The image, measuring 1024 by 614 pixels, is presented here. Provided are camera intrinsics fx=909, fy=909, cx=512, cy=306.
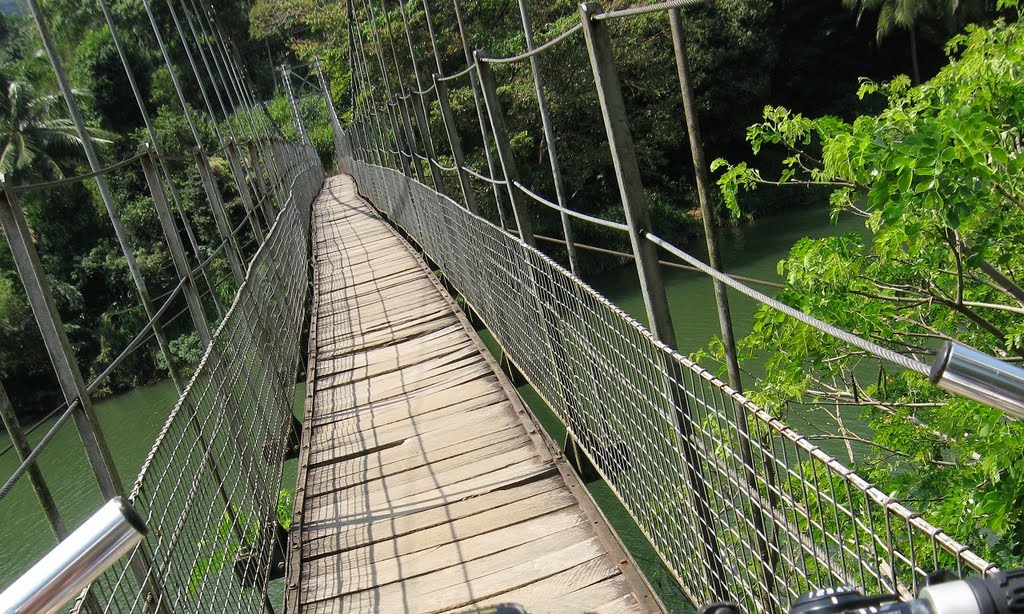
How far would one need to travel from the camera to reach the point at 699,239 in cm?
2216

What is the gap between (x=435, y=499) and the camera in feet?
10.4

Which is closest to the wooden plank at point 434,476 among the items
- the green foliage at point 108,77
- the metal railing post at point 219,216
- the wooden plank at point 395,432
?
the wooden plank at point 395,432

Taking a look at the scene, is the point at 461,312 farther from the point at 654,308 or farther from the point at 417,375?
the point at 654,308

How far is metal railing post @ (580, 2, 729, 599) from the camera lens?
2010 millimetres

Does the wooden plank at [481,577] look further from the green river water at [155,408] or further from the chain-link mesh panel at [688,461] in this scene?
the green river water at [155,408]

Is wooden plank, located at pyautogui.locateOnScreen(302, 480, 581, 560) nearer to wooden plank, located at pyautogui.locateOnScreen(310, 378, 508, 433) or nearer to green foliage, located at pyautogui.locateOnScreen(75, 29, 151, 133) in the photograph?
wooden plank, located at pyautogui.locateOnScreen(310, 378, 508, 433)

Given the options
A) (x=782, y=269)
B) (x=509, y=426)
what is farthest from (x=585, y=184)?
(x=509, y=426)

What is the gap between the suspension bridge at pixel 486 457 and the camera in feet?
5.65

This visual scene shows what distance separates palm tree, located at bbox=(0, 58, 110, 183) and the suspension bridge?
22113 mm

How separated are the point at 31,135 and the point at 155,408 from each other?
913cm

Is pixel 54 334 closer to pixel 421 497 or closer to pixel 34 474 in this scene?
pixel 34 474

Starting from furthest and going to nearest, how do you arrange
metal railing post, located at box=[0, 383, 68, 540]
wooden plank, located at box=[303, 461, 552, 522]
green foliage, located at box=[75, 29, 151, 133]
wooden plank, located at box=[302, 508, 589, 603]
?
1. green foliage, located at box=[75, 29, 151, 133]
2. wooden plank, located at box=[303, 461, 552, 522]
3. wooden plank, located at box=[302, 508, 589, 603]
4. metal railing post, located at box=[0, 383, 68, 540]

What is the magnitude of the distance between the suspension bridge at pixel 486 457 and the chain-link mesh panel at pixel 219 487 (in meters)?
0.01

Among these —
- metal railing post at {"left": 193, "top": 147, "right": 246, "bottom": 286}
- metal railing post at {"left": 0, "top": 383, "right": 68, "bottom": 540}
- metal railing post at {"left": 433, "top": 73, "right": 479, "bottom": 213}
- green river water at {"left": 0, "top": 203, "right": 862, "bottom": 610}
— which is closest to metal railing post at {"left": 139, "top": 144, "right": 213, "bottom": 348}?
metal railing post at {"left": 193, "top": 147, "right": 246, "bottom": 286}
